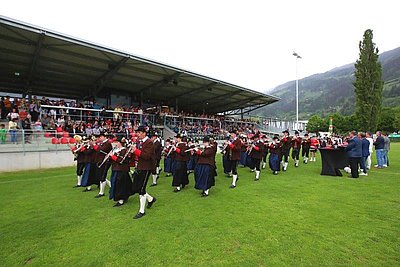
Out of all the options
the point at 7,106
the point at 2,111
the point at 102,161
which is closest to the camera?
the point at 102,161

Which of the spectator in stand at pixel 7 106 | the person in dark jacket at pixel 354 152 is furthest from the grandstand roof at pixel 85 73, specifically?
the person in dark jacket at pixel 354 152

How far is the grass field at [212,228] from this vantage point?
370 centimetres

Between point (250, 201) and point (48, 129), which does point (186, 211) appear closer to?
Result: point (250, 201)

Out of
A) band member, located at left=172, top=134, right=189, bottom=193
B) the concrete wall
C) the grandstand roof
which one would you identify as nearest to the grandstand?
the grandstand roof

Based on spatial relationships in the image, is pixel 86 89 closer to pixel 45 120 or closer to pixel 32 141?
pixel 45 120

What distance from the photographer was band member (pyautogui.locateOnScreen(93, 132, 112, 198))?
7.56m

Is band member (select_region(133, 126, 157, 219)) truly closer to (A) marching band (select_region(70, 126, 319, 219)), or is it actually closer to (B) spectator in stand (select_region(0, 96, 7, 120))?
(A) marching band (select_region(70, 126, 319, 219))

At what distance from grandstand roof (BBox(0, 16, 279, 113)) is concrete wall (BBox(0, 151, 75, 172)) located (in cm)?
653

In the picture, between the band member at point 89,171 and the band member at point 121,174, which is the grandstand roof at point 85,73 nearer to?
the band member at point 89,171

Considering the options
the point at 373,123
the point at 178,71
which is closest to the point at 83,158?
the point at 178,71

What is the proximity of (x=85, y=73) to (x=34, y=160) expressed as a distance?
9900 millimetres

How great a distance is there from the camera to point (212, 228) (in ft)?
15.6

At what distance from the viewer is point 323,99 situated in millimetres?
148250

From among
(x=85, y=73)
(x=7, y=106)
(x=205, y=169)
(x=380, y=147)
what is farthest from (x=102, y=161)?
(x=85, y=73)
